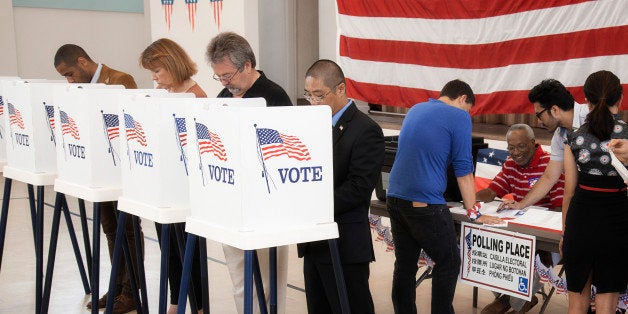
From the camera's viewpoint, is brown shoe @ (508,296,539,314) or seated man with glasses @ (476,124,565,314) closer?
seated man with glasses @ (476,124,565,314)

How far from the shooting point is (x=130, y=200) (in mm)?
2916

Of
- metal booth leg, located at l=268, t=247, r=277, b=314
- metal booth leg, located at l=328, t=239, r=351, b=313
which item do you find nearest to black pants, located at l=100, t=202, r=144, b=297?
metal booth leg, located at l=268, t=247, r=277, b=314

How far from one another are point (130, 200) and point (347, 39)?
536 cm

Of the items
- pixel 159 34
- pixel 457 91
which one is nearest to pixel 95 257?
pixel 457 91

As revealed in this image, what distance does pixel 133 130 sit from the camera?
2.88 m

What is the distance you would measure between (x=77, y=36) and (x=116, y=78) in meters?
7.46

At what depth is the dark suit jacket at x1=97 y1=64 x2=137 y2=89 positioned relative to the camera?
4352 millimetres

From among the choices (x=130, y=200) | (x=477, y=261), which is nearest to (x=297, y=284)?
(x=477, y=261)

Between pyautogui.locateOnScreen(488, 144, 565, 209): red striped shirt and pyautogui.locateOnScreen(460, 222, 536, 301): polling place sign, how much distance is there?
625 mm

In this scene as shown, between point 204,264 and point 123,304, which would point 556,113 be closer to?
point 204,264

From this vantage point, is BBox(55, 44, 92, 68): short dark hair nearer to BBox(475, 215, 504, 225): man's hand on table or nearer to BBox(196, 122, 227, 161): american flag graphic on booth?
BBox(196, 122, 227, 161): american flag graphic on booth

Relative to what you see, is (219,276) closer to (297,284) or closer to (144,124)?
(297,284)

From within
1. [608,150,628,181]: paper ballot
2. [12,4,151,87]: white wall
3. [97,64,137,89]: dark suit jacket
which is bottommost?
[608,150,628,181]: paper ballot

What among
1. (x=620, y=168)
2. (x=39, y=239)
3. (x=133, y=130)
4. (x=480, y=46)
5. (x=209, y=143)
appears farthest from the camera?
(x=480, y=46)
